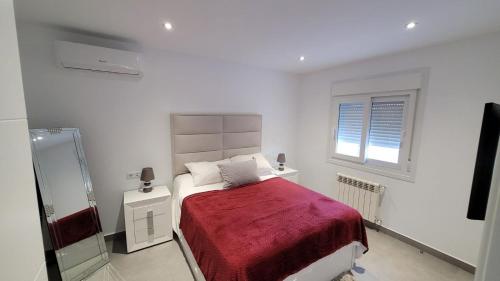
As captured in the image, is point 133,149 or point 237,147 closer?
point 133,149

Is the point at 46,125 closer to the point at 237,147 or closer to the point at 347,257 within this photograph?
the point at 237,147

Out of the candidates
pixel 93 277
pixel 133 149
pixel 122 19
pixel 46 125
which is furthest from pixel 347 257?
pixel 46 125

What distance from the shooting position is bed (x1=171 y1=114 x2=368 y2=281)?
1.51 m

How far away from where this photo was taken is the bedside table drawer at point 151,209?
2.26 meters

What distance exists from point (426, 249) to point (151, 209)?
330cm

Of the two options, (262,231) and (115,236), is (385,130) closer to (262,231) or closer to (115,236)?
(262,231)

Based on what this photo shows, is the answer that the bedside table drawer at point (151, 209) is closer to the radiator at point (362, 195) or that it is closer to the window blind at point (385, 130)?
the radiator at point (362, 195)

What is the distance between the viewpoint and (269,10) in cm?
163

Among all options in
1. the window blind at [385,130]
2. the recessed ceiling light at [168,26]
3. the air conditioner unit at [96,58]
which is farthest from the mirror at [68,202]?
the window blind at [385,130]

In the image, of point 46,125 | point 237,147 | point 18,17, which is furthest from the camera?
point 237,147

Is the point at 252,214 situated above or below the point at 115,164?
below

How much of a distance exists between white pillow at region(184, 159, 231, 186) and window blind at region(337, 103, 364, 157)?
206 cm

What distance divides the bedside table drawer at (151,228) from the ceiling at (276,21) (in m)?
2.08

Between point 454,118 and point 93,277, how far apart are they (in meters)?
4.06
